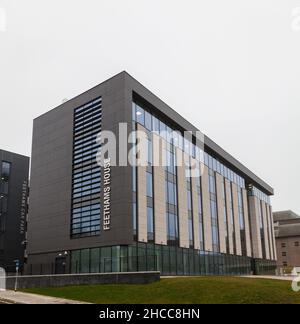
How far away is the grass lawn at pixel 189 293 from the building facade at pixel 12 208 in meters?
34.1

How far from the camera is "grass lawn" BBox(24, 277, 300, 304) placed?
2611 centimetres

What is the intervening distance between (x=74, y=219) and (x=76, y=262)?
487 cm

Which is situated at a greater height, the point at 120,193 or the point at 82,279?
the point at 120,193

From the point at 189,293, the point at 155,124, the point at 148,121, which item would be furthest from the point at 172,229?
the point at 189,293

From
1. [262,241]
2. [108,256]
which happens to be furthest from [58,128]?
[262,241]

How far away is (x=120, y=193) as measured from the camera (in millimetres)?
42938

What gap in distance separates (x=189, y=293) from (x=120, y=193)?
1635cm

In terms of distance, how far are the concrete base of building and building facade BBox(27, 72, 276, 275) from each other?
508 cm

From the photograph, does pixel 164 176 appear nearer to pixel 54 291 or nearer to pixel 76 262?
pixel 76 262

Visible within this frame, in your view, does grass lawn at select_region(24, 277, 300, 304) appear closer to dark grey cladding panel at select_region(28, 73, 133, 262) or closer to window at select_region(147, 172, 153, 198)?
dark grey cladding panel at select_region(28, 73, 133, 262)

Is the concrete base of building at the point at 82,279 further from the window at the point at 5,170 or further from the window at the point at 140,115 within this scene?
the window at the point at 5,170

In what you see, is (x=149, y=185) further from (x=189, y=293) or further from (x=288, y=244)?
(x=288, y=244)

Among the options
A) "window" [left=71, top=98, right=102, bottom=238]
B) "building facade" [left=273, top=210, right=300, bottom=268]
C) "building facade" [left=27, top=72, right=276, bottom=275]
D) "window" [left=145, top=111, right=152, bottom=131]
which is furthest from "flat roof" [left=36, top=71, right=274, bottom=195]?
"building facade" [left=273, top=210, right=300, bottom=268]
